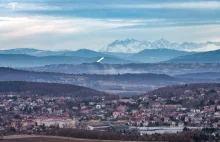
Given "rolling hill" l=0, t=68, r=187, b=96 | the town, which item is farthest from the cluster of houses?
"rolling hill" l=0, t=68, r=187, b=96

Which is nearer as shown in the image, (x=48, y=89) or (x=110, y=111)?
(x=110, y=111)

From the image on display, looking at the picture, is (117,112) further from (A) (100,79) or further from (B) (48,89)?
(A) (100,79)

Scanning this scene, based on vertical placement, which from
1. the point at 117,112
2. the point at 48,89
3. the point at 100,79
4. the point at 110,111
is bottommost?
the point at 117,112

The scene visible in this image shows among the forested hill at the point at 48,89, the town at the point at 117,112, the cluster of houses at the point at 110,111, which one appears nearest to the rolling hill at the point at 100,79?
the forested hill at the point at 48,89

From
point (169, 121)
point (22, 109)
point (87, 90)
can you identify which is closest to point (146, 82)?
point (87, 90)

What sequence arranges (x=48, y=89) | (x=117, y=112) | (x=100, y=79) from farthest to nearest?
(x=100, y=79)
(x=48, y=89)
(x=117, y=112)

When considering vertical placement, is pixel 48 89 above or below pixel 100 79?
below

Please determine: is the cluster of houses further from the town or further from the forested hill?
the forested hill

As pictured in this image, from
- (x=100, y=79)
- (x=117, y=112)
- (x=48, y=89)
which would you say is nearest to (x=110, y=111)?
(x=117, y=112)
